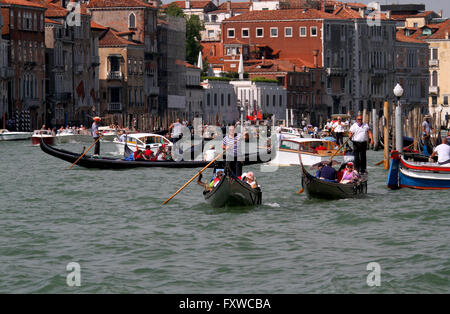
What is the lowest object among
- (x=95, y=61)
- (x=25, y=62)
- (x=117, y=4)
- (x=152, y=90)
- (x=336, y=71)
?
(x=152, y=90)

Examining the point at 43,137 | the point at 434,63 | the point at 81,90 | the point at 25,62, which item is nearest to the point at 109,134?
the point at 43,137

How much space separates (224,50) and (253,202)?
64470 millimetres

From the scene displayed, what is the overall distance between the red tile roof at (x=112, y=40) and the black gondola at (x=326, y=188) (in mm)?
50374

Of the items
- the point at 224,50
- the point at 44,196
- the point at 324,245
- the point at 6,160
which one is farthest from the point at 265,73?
the point at 324,245

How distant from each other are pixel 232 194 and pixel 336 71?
7015cm

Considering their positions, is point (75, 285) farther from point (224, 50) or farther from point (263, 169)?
point (224, 50)

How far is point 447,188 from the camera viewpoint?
880 inches

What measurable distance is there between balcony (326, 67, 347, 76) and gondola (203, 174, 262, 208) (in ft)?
224

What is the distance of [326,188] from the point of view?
20.2 metres

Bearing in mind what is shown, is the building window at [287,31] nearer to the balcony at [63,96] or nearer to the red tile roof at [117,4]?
the red tile roof at [117,4]

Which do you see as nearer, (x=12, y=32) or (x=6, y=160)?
(x=6, y=160)

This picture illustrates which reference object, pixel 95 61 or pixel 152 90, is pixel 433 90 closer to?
pixel 152 90

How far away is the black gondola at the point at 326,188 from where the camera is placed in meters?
20.0

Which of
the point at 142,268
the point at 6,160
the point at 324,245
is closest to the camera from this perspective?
the point at 142,268
